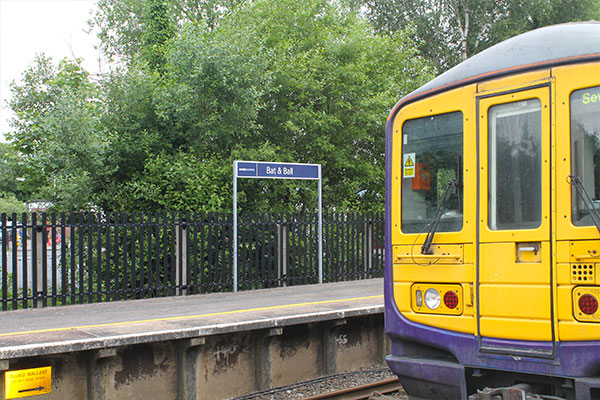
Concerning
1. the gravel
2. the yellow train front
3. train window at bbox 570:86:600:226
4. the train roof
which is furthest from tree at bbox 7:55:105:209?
train window at bbox 570:86:600:226

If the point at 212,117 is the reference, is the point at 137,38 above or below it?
above

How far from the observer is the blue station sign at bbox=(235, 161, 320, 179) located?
35.0 ft

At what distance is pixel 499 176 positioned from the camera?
443 cm

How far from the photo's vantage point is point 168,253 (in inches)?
425

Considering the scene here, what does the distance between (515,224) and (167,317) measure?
4810 millimetres

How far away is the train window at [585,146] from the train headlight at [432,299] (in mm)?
1166

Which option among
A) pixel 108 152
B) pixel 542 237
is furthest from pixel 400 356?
pixel 108 152

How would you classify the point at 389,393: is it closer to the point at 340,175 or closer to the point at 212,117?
the point at 212,117

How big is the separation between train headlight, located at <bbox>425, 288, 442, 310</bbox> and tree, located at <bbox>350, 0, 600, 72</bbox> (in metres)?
22.4

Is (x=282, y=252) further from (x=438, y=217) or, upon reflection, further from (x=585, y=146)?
(x=585, y=146)

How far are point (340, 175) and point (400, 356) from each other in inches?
389

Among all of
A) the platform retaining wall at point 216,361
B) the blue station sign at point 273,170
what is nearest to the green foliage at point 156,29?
the blue station sign at point 273,170

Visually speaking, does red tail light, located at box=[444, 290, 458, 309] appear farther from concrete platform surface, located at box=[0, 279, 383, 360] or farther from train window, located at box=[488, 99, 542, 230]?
concrete platform surface, located at box=[0, 279, 383, 360]

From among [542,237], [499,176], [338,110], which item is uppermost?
[338,110]
